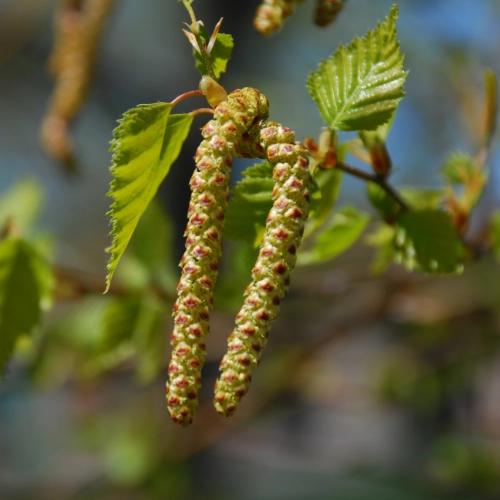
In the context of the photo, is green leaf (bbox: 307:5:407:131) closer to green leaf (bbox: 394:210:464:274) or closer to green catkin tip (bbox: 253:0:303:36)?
A: green catkin tip (bbox: 253:0:303:36)

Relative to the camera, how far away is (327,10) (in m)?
0.58

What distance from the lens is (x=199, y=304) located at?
46 cm

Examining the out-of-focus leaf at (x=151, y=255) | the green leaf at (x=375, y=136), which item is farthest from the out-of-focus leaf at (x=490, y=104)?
Result: the out-of-focus leaf at (x=151, y=255)

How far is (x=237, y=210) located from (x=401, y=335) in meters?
1.84

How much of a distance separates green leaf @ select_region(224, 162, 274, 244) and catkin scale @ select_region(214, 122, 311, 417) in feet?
0.39

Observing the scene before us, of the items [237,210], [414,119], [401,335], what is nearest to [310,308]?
[401,335]

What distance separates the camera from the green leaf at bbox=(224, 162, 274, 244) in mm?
597

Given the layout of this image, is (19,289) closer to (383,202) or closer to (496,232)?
Answer: (383,202)

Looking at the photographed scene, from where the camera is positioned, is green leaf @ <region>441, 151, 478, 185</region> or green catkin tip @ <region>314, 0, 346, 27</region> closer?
green catkin tip @ <region>314, 0, 346, 27</region>

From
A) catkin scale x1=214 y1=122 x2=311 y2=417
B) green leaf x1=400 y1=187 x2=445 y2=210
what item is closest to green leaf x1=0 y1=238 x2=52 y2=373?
catkin scale x1=214 y1=122 x2=311 y2=417

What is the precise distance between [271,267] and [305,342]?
1259mm

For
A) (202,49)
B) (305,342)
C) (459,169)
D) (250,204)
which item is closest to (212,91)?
(202,49)

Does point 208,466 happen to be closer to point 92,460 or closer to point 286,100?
point 92,460

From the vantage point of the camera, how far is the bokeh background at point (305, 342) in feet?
5.01
